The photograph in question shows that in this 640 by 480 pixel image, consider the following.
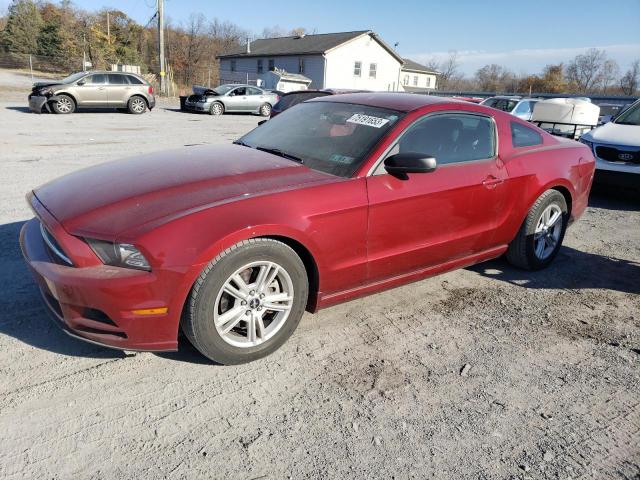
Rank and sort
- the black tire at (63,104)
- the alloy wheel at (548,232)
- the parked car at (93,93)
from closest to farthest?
the alloy wheel at (548,232) < the parked car at (93,93) < the black tire at (63,104)

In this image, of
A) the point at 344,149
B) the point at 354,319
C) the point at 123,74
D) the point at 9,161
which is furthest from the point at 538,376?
the point at 123,74

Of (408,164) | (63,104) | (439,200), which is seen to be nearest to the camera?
(408,164)

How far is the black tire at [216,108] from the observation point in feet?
70.3

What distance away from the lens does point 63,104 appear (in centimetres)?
1678

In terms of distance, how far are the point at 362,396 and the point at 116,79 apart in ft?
60.9

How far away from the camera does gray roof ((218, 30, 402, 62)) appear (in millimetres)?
45734

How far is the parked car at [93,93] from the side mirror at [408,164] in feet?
54.6

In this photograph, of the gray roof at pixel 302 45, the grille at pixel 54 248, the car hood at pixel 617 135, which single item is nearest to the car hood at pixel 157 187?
the grille at pixel 54 248

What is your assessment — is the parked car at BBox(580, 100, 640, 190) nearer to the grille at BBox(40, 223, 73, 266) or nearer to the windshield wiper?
the windshield wiper

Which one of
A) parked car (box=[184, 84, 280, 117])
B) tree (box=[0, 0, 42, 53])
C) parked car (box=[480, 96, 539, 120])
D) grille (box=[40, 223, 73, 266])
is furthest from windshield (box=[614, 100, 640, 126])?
tree (box=[0, 0, 42, 53])

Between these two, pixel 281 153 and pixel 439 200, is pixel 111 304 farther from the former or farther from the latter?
pixel 439 200

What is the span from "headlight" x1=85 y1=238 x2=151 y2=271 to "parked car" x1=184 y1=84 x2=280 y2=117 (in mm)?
19311

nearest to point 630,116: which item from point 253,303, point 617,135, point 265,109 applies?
point 617,135

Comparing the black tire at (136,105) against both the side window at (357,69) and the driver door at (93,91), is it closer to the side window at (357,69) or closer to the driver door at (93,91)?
the driver door at (93,91)
